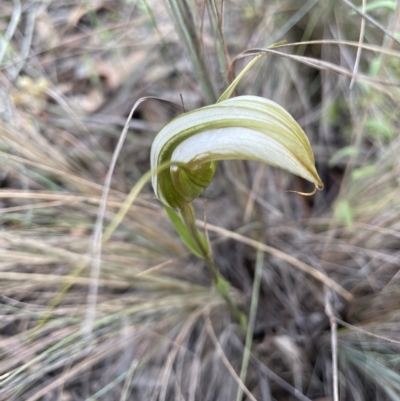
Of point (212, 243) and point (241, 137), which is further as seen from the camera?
point (212, 243)

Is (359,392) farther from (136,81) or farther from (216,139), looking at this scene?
(136,81)

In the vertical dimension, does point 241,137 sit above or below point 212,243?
below

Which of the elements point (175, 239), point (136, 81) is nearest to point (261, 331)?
point (175, 239)

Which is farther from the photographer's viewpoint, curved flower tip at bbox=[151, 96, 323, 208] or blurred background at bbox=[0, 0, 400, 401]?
blurred background at bbox=[0, 0, 400, 401]

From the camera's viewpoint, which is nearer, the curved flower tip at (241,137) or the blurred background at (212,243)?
the curved flower tip at (241,137)
